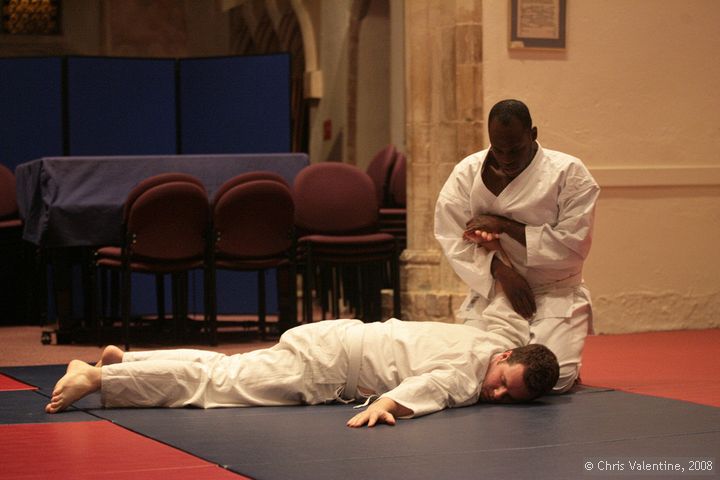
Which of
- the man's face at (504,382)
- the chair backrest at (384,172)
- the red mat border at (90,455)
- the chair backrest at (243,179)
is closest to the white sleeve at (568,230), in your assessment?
the man's face at (504,382)

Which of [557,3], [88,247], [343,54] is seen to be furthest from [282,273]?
[343,54]

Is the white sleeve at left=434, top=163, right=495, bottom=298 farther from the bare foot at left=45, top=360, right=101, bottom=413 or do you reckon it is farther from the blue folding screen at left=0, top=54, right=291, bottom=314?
the blue folding screen at left=0, top=54, right=291, bottom=314

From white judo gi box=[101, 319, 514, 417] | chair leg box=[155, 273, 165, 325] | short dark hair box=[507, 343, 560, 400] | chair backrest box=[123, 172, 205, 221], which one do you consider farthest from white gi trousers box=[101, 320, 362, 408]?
chair leg box=[155, 273, 165, 325]

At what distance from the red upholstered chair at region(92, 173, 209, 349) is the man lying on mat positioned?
2931 millimetres

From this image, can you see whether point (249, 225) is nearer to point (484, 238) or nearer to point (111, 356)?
point (484, 238)

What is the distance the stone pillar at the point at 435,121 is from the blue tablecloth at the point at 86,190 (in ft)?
4.39

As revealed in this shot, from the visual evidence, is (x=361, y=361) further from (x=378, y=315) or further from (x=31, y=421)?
(x=378, y=315)

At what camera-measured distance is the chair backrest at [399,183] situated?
10164 millimetres

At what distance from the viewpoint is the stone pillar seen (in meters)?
8.41

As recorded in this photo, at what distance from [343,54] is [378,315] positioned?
564cm

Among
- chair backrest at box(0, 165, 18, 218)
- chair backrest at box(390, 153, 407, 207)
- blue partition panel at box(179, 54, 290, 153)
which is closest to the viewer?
chair backrest at box(0, 165, 18, 218)

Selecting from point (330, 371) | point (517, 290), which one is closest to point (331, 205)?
point (517, 290)

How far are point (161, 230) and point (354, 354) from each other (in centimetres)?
326

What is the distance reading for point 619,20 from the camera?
8.62 m
